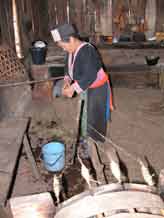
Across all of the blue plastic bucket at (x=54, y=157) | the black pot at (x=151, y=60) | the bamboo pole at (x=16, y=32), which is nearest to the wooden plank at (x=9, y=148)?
the blue plastic bucket at (x=54, y=157)

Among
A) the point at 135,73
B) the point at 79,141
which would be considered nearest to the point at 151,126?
the point at 79,141

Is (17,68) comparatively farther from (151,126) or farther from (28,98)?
(151,126)

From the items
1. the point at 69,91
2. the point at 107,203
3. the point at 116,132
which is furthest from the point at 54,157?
the point at 107,203

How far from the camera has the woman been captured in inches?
164

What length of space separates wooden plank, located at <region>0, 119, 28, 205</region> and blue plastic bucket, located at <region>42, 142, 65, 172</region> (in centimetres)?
65

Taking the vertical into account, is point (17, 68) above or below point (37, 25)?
below

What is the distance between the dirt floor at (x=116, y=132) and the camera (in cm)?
455

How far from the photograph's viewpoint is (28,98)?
18.9ft

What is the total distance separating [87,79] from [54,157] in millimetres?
1247

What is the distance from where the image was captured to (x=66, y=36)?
161 inches

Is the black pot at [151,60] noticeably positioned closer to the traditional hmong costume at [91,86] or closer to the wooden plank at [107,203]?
the traditional hmong costume at [91,86]

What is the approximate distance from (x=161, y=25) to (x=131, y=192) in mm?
8964

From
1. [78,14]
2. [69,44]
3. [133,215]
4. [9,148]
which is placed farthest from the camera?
[78,14]

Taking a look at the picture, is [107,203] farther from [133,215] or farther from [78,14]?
[78,14]
